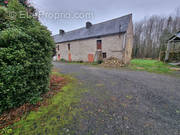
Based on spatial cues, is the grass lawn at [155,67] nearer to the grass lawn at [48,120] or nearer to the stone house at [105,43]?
the stone house at [105,43]

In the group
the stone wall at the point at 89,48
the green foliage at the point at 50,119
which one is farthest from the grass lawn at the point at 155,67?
the green foliage at the point at 50,119

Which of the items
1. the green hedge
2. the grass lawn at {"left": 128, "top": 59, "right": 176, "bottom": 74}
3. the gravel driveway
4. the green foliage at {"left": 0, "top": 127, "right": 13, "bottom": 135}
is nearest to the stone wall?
the grass lawn at {"left": 128, "top": 59, "right": 176, "bottom": 74}

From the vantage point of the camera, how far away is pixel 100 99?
107 inches

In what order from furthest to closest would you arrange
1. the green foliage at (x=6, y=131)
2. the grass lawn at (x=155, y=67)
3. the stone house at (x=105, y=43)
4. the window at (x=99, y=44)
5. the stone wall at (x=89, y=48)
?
the window at (x=99, y=44), the stone wall at (x=89, y=48), the stone house at (x=105, y=43), the grass lawn at (x=155, y=67), the green foliage at (x=6, y=131)

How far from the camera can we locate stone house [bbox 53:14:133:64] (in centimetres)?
1109

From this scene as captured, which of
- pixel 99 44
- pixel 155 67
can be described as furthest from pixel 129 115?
pixel 99 44

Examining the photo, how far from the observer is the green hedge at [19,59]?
176 centimetres

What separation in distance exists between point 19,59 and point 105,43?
12.2m

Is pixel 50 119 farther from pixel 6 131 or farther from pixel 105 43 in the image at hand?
pixel 105 43

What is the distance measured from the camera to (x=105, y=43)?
12.4 meters

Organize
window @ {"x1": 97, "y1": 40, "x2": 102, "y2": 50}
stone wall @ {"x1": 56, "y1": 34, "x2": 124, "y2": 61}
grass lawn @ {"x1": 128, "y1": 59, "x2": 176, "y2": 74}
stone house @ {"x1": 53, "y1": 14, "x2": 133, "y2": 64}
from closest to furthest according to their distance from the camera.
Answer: grass lawn @ {"x1": 128, "y1": 59, "x2": 176, "y2": 74}, stone house @ {"x1": 53, "y1": 14, "x2": 133, "y2": 64}, stone wall @ {"x1": 56, "y1": 34, "x2": 124, "y2": 61}, window @ {"x1": 97, "y1": 40, "x2": 102, "y2": 50}

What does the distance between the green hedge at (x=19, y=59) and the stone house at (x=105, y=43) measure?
10.9 m

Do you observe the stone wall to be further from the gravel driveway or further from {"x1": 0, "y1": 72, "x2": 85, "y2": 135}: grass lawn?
{"x1": 0, "y1": 72, "x2": 85, "y2": 135}: grass lawn

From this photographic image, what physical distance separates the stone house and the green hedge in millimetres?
10872
